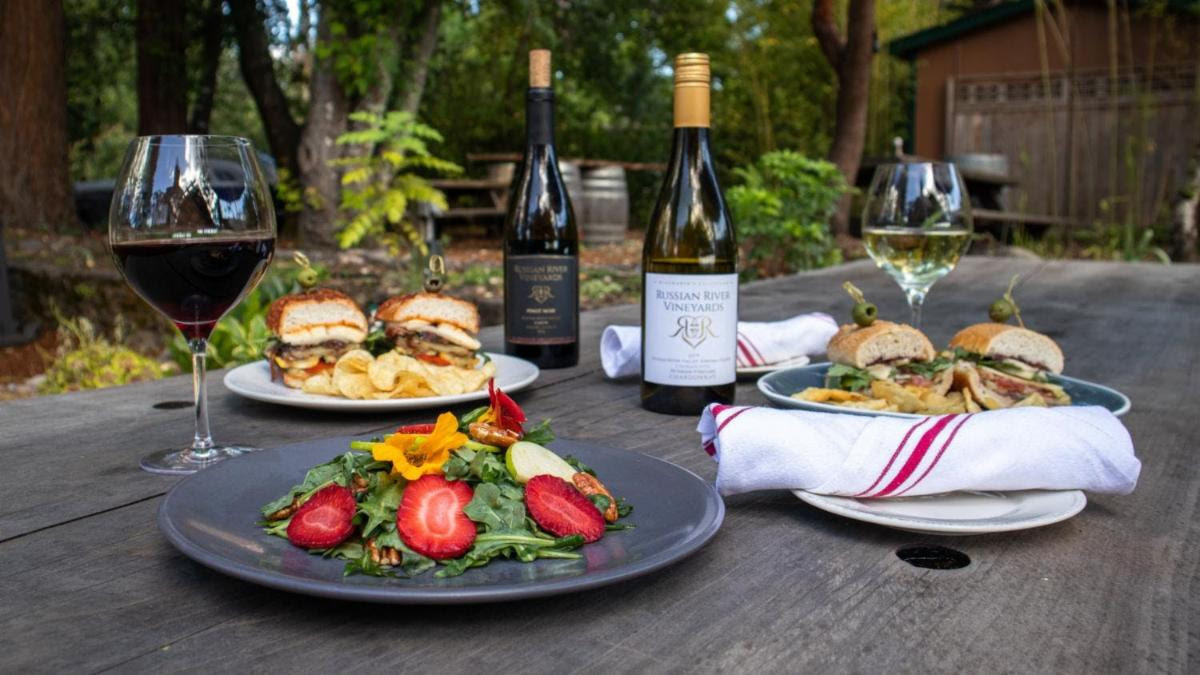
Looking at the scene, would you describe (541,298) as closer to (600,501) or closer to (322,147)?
(600,501)

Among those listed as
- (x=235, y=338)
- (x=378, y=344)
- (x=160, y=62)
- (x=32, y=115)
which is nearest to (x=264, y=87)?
(x=160, y=62)

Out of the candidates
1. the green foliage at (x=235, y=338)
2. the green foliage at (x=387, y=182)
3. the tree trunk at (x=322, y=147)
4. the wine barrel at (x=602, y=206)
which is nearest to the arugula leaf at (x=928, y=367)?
the green foliage at (x=235, y=338)

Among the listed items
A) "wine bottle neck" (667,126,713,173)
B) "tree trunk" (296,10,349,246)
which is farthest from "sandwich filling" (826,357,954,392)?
"tree trunk" (296,10,349,246)

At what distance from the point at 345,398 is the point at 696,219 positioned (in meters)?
0.62

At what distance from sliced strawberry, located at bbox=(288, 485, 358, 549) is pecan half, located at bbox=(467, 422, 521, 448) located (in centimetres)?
13

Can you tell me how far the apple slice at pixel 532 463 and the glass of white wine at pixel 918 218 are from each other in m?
1.02

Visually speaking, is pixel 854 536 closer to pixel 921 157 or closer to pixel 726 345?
pixel 726 345

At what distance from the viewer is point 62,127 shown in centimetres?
743

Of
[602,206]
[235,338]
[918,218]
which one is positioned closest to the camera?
[918,218]

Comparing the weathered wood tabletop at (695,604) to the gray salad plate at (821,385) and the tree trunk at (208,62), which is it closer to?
the gray salad plate at (821,385)

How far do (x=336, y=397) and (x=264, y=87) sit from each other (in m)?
8.29

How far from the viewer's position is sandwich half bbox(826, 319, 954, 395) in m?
1.41

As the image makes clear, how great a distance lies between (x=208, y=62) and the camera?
990 centimetres

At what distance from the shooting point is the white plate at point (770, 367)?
67.7 inches
